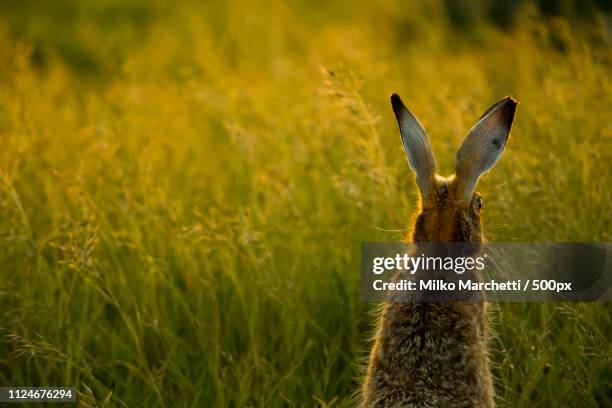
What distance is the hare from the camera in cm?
251

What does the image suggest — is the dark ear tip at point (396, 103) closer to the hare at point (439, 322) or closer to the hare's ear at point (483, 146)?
the hare at point (439, 322)

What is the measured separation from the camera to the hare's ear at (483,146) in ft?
8.77

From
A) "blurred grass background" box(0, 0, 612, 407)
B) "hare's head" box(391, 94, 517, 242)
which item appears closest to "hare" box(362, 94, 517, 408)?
"hare's head" box(391, 94, 517, 242)

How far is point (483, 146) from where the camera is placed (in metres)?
2.67

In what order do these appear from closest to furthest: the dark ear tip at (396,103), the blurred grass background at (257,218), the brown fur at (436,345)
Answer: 1. the brown fur at (436,345)
2. the dark ear tip at (396,103)
3. the blurred grass background at (257,218)

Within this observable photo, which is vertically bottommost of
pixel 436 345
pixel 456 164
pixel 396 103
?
pixel 436 345

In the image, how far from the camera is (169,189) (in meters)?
4.40

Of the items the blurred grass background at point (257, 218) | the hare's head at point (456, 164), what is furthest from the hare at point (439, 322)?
the blurred grass background at point (257, 218)

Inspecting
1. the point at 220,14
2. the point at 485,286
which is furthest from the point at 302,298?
the point at 220,14

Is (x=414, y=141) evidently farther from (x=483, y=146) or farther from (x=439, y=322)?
(x=439, y=322)

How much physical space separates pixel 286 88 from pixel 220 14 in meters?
3.22

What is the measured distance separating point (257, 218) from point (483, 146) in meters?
1.63

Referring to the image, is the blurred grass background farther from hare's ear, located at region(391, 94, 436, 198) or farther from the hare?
hare's ear, located at region(391, 94, 436, 198)

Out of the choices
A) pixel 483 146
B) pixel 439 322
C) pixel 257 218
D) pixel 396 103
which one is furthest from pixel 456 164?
pixel 257 218
